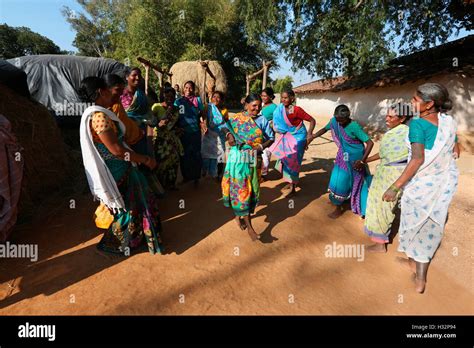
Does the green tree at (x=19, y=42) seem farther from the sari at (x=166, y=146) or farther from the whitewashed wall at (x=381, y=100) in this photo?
the sari at (x=166, y=146)

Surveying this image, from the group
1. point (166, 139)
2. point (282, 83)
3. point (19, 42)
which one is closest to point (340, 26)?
point (166, 139)

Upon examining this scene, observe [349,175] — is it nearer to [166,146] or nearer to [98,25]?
[166,146]

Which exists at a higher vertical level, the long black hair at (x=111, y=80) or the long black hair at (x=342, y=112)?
the long black hair at (x=111, y=80)

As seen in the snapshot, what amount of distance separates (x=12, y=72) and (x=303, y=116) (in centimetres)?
460

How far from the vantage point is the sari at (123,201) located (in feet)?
8.40

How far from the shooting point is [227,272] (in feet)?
9.25

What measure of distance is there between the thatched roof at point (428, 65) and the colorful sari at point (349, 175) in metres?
8.75

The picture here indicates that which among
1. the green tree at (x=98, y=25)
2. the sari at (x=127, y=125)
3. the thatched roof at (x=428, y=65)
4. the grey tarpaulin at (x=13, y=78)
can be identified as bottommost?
the sari at (x=127, y=125)

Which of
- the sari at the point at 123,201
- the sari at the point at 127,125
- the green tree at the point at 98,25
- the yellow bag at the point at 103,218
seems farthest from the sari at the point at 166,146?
the green tree at the point at 98,25

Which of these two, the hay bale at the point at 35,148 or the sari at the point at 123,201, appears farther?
the hay bale at the point at 35,148

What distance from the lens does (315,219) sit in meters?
4.02

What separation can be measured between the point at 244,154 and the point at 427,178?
180cm

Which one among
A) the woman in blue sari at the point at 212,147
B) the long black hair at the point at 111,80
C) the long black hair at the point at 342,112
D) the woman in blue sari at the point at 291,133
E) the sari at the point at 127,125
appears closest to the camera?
the long black hair at the point at 111,80

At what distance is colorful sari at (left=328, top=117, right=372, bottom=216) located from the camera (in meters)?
3.75
